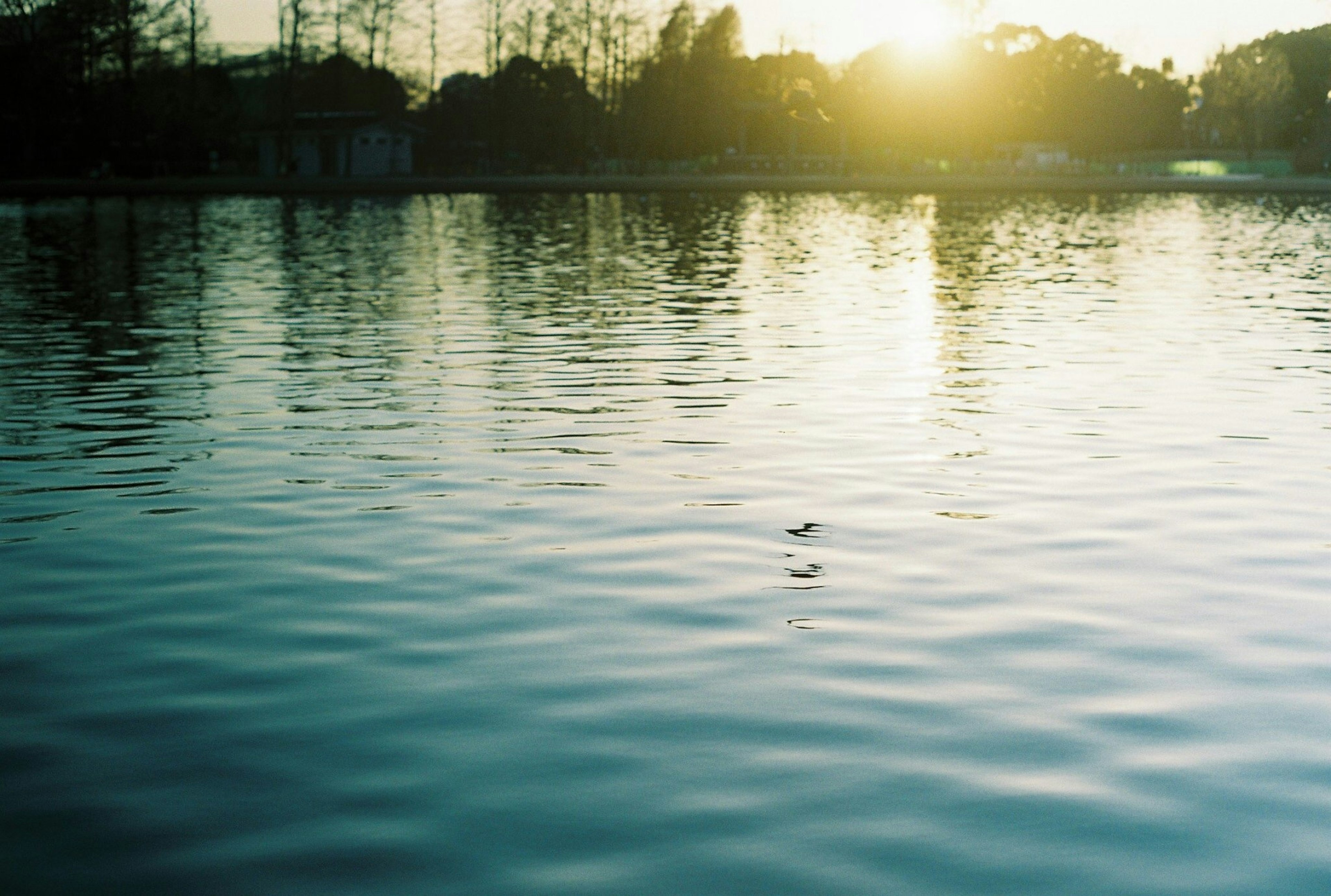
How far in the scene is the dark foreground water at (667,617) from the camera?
197 inches

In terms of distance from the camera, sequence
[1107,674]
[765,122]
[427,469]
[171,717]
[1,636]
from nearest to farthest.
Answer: [171,717] → [1107,674] → [1,636] → [427,469] → [765,122]

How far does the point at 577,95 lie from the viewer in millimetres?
99062

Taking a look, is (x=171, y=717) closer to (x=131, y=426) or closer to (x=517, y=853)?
(x=517, y=853)

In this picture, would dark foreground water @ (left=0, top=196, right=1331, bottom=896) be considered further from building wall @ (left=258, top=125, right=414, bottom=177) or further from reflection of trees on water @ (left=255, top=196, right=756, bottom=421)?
building wall @ (left=258, top=125, right=414, bottom=177)

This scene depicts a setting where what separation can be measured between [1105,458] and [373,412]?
643 cm

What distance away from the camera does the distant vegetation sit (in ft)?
258

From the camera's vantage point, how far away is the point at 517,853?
4891 millimetres

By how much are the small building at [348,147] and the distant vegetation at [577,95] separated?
4.71ft

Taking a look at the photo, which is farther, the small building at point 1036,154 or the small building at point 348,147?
the small building at point 1036,154

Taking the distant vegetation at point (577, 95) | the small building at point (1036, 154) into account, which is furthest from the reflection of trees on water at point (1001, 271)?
the small building at point (1036, 154)

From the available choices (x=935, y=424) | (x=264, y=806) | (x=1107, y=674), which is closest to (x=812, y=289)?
(x=935, y=424)

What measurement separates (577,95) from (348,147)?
14962 mm

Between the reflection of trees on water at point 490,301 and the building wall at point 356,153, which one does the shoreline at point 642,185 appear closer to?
the building wall at point 356,153

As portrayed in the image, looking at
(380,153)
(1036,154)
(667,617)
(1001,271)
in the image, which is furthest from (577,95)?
(667,617)
